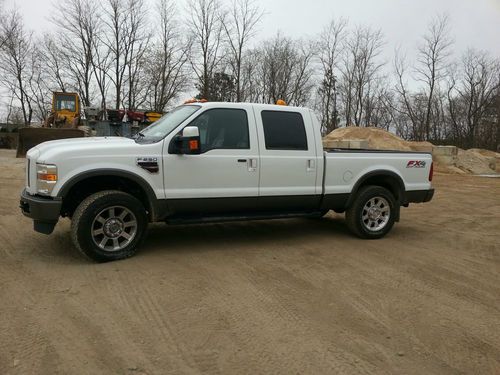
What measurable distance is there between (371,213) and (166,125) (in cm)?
339

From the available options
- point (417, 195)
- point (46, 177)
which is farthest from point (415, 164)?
point (46, 177)

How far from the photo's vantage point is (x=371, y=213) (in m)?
7.12

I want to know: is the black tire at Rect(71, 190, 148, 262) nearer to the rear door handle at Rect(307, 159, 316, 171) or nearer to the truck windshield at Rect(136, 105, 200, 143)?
the truck windshield at Rect(136, 105, 200, 143)

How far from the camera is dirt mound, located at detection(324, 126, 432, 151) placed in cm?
2606

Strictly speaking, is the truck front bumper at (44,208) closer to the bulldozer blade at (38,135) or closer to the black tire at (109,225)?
the black tire at (109,225)

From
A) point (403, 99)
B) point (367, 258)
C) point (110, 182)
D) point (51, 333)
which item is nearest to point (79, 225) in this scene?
point (110, 182)

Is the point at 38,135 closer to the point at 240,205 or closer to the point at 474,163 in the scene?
the point at 240,205

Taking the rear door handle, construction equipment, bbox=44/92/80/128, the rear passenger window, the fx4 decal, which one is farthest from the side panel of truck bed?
construction equipment, bbox=44/92/80/128

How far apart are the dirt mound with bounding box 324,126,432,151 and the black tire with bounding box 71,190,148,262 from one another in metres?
21.9

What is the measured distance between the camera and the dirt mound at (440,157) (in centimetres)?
2462

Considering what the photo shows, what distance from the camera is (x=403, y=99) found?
49.8 m

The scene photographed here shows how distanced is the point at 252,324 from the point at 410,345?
1261 millimetres

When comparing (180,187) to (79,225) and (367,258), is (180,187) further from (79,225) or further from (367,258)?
(367,258)

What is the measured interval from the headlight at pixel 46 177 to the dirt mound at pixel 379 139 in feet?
73.9
